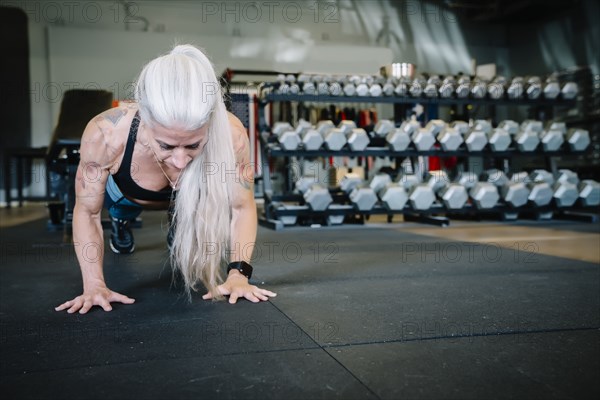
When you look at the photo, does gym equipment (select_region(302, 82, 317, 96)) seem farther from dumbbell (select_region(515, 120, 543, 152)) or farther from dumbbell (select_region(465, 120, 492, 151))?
dumbbell (select_region(515, 120, 543, 152))

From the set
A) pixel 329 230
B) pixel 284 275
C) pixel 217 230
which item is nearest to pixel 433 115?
pixel 329 230

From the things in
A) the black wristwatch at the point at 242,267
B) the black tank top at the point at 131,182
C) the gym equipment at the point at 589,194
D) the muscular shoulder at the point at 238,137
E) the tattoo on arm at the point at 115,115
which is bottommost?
the black wristwatch at the point at 242,267

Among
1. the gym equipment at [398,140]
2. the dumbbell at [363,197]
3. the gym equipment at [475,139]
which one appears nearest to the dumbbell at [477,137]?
the gym equipment at [475,139]

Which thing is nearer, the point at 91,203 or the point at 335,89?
the point at 91,203

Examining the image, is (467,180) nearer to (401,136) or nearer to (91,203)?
(401,136)

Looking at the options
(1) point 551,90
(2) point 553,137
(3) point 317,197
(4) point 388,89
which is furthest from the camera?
(1) point 551,90

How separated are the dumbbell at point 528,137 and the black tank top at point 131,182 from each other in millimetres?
2848

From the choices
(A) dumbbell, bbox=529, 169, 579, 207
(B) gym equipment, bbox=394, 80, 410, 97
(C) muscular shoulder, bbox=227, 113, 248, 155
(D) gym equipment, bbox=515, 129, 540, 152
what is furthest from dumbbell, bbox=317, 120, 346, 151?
(C) muscular shoulder, bbox=227, 113, 248, 155

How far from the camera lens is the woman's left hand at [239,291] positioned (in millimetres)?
1365

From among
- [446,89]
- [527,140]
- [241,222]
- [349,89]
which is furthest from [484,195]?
[241,222]

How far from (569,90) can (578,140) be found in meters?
0.41

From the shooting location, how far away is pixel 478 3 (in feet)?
22.5

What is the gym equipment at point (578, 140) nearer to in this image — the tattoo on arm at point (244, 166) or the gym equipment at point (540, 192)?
the gym equipment at point (540, 192)

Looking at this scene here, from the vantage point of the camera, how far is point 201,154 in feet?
4.24
